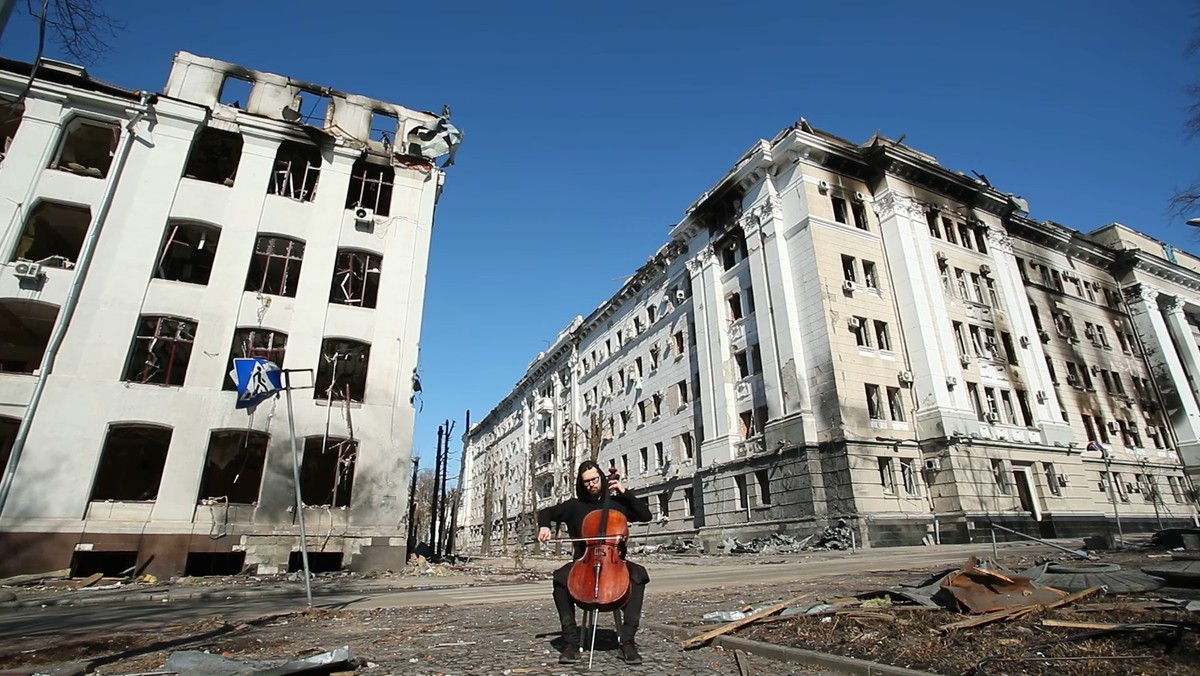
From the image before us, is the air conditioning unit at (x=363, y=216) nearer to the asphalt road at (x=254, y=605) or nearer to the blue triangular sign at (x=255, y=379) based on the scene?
the blue triangular sign at (x=255, y=379)

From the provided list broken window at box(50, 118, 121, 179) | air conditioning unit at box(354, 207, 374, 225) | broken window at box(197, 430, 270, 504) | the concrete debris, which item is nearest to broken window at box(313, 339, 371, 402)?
broken window at box(197, 430, 270, 504)

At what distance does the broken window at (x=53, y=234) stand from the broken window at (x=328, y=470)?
9.19m

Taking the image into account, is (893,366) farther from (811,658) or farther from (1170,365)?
(1170,365)

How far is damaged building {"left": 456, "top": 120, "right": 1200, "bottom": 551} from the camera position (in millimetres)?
24125

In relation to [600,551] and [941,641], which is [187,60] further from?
[941,641]

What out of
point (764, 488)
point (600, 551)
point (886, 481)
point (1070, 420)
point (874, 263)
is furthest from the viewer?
point (1070, 420)

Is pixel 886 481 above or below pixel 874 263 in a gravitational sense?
below

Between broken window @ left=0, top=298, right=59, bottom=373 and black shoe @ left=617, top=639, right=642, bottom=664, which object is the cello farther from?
broken window @ left=0, top=298, right=59, bottom=373

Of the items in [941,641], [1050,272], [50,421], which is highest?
[1050,272]

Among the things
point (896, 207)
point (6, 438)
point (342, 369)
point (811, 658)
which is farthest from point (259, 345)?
point (896, 207)

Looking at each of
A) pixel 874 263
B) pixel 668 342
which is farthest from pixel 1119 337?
pixel 668 342

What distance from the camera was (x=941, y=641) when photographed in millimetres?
4039

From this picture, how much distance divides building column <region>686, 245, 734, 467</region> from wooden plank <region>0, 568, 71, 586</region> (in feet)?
80.3

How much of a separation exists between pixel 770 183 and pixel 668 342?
12.3 m
